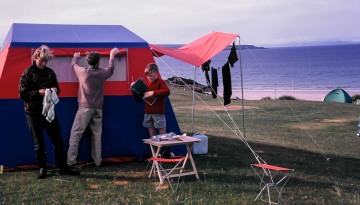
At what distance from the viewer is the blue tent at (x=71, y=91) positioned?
7199 millimetres

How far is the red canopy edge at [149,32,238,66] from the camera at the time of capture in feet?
27.0

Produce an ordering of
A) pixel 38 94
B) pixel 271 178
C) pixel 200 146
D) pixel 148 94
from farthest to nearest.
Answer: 1. pixel 200 146
2. pixel 148 94
3. pixel 38 94
4. pixel 271 178

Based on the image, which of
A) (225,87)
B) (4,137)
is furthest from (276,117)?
(4,137)

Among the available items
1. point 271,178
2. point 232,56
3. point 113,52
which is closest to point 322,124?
point 232,56

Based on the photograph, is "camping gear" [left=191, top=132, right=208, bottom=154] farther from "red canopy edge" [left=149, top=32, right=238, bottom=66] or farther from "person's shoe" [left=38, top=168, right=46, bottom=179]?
"person's shoe" [left=38, top=168, right=46, bottom=179]

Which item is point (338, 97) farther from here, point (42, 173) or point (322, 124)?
point (42, 173)

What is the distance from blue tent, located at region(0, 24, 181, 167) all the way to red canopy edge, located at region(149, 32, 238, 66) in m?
0.46

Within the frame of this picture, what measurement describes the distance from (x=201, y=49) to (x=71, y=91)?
258cm

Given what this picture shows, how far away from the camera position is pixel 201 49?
8.88m

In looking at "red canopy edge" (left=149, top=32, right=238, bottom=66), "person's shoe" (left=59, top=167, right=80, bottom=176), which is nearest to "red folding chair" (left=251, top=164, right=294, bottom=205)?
"red canopy edge" (left=149, top=32, right=238, bottom=66)

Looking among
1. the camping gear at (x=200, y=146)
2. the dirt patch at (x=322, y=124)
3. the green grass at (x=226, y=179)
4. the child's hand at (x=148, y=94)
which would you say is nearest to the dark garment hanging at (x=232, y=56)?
the camping gear at (x=200, y=146)

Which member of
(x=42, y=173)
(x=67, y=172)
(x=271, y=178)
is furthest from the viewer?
(x=67, y=172)

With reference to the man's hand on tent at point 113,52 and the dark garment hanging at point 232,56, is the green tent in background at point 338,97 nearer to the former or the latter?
the dark garment hanging at point 232,56

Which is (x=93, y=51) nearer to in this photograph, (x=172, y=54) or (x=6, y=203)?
(x=172, y=54)
